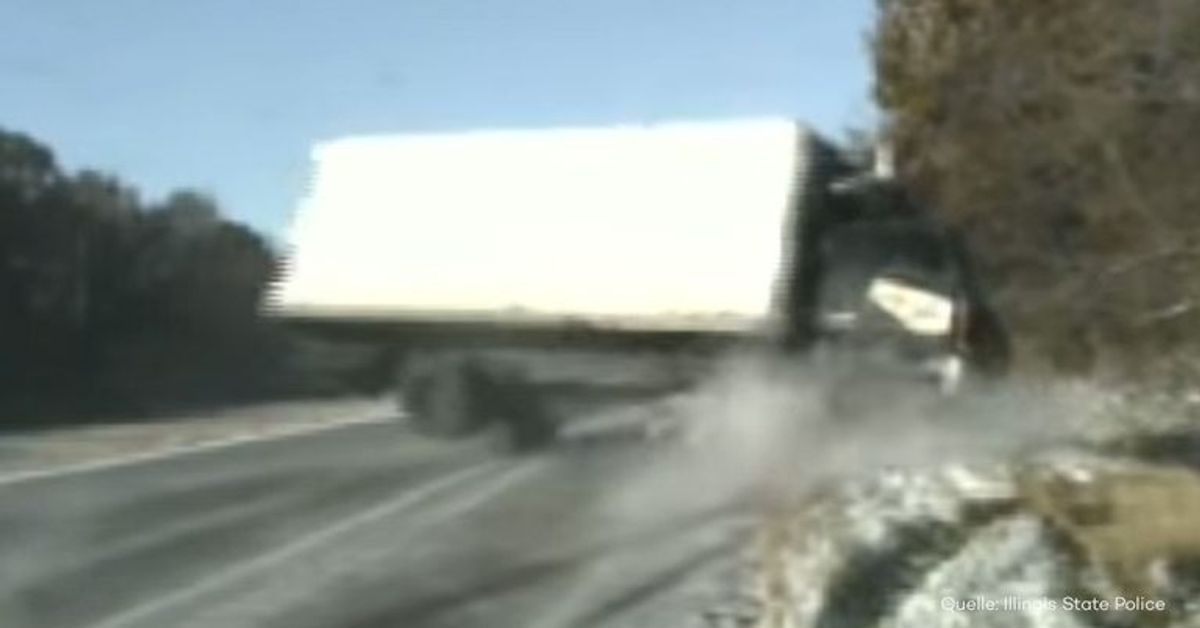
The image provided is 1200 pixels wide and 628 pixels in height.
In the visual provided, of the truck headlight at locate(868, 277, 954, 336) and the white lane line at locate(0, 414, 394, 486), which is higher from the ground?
the truck headlight at locate(868, 277, 954, 336)

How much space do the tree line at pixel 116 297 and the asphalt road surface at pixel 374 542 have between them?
62.8 ft

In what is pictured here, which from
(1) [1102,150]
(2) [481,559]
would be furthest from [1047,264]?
(2) [481,559]

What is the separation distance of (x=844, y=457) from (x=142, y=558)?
19.7 feet

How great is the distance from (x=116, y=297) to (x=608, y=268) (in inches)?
1078

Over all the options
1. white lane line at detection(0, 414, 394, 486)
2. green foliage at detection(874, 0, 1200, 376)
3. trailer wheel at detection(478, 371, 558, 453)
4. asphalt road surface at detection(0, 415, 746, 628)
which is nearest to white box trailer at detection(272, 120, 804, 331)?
trailer wheel at detection(478, 371, 558, 453)

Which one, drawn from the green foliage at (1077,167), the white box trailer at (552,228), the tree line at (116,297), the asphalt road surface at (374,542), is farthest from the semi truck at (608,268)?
the tree line at (116,297)

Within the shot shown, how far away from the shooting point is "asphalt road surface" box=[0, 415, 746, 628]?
→ 10.2 meters

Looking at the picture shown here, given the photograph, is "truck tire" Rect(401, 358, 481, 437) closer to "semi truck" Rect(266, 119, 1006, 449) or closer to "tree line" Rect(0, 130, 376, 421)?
"semi truck" Rect(266, 119, 1006, 449)

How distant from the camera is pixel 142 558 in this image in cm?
1220

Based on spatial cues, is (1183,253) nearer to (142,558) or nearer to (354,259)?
(354,259)

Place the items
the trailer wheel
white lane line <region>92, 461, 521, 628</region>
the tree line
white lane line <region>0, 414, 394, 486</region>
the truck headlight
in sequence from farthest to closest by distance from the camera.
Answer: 1. the tree line
2. the trailer wheel
3. white lane line <region>0, 414, 394, 486</region>
4. the truck headlight
5. white lane line <region>92, 461, 521, 628</region>

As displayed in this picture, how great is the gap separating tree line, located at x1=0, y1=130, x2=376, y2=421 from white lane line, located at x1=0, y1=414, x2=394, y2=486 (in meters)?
11.2

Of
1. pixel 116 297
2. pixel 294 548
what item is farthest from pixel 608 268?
pixel 116 297

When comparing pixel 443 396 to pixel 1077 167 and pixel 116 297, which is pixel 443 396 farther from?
pixel 116 297
